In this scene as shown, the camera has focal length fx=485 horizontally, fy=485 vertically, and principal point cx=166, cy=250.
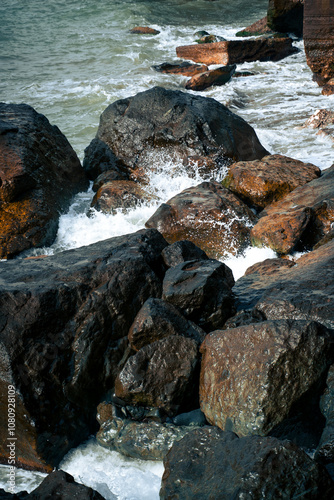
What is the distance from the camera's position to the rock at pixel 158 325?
345 cm

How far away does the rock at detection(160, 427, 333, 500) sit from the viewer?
224 cm

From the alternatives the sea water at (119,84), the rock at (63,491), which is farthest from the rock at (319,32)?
the rock at (63,491)

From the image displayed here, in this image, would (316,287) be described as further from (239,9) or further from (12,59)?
(239,9)

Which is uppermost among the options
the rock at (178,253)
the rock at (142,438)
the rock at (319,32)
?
the rock at (319,32)

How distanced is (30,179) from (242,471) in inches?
198

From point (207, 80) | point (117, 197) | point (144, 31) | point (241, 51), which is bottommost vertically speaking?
point (117, 197)

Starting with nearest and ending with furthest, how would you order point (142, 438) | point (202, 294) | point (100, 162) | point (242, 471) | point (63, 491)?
point (242, 471), point (63, 491), point (142, 438), point (202, 294), point (100, 162)

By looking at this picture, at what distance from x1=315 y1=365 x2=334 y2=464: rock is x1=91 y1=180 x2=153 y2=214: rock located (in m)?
4.21

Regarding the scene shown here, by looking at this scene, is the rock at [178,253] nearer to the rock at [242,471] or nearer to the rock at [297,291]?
the rock at [297,291]

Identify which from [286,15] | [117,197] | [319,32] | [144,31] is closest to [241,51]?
[286,15]

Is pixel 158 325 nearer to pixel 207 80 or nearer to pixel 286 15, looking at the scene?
pixel 207 80

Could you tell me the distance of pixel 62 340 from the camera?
3455 mm

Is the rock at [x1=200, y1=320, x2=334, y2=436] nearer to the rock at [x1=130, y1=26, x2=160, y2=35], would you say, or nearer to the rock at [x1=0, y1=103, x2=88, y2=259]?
the rock at [x1=0, y1=103, x2=88, y2=259]

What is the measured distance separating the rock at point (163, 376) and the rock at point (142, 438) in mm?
146
